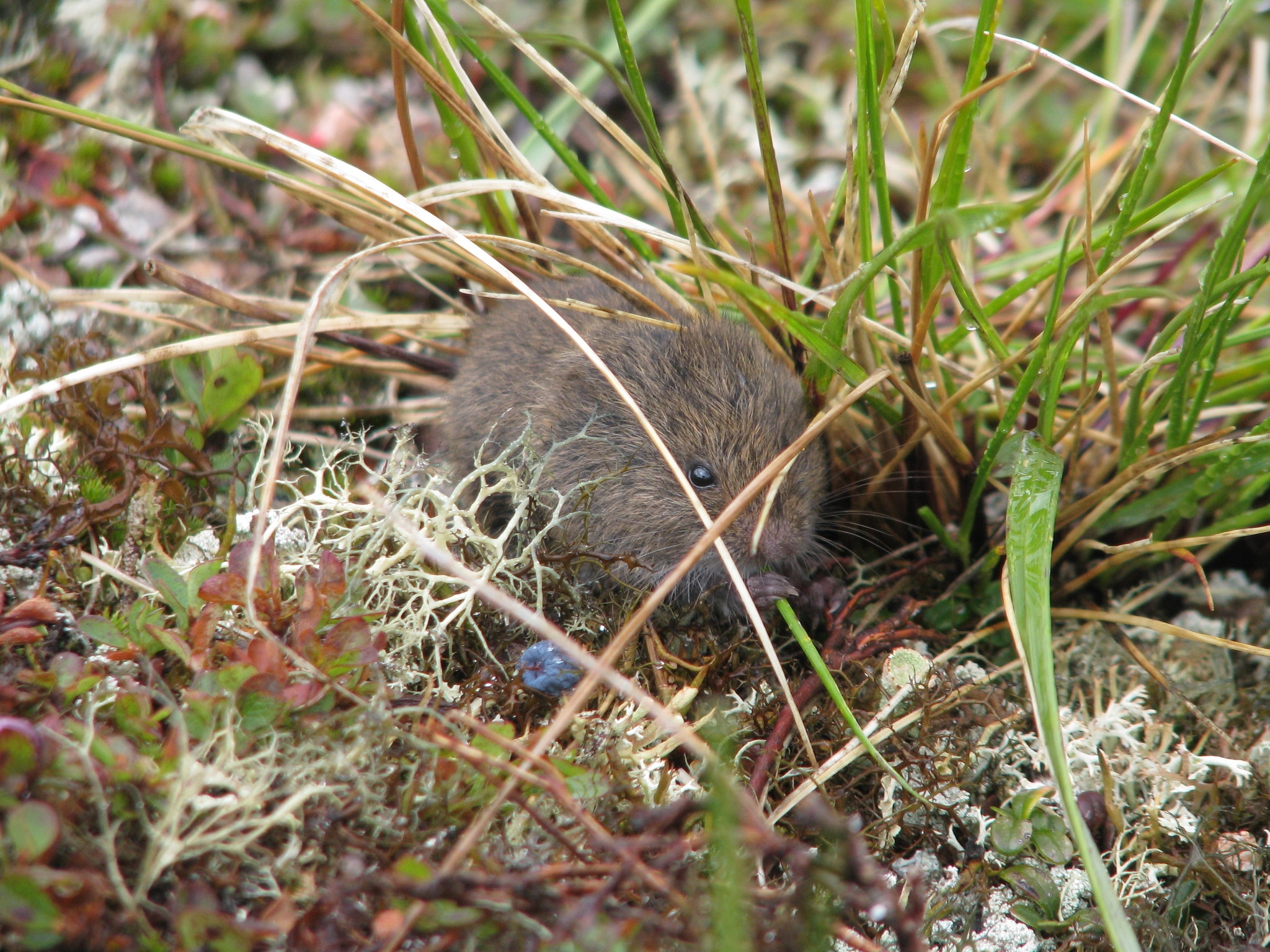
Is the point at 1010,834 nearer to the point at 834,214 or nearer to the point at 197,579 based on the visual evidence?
the point at 834,214

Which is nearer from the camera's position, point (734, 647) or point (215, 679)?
point (215, 679)

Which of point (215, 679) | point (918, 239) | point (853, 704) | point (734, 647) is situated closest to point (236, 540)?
point (215, 679)

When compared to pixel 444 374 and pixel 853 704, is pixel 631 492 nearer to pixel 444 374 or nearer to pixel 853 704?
pixel 853 704

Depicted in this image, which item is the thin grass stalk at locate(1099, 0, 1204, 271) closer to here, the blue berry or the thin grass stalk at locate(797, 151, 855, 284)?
the thin grass stalk at locate(797, 151, 855, 284)

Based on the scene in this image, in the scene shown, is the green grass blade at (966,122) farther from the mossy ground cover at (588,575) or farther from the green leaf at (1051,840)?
the green leaf at (1051,840)

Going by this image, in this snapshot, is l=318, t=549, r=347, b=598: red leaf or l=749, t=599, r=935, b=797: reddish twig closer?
l=318, t=549, r=347, b=598: red leaf

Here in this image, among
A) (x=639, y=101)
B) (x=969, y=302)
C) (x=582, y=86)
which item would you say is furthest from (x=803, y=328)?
(x=582, y=86)

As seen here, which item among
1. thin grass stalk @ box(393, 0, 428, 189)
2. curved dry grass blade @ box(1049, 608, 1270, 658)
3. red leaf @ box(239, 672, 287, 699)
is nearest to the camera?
red leaf @ box(239, 672, 287, 699)

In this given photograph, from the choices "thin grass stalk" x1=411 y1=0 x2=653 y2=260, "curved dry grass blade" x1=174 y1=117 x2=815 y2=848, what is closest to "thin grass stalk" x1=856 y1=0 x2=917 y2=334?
"curved dry grass blade" x1=174 y1=117 x2=815 y2=848
